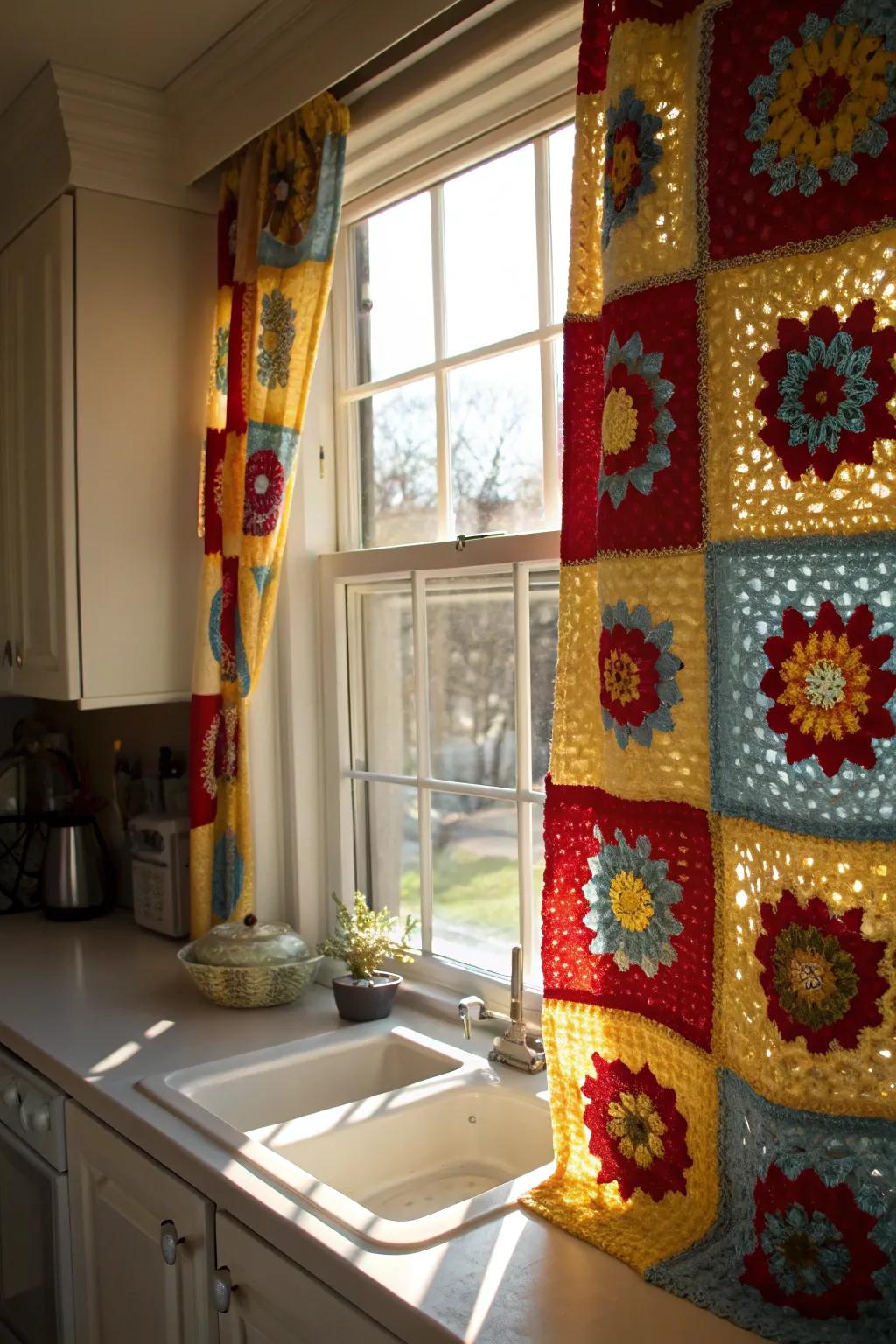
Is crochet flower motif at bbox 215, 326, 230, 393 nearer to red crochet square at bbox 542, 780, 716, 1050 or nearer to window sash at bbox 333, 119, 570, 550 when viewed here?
window sash at bbox 333, 119, 570, 550

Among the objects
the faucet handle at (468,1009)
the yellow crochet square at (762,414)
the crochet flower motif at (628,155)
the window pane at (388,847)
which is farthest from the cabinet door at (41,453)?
the yellow crochet square at (762,414)

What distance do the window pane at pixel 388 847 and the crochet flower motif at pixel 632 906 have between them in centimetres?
81

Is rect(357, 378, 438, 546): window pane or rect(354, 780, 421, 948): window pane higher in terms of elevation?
rect(357, 378, 438, 546): window pane

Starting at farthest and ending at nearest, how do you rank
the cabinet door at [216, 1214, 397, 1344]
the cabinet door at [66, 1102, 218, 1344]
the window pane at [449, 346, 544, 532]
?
the window pane at [449, 346, 544, 532], the cabinet door at [66, 1102, 218, 1344], the cabinet door at [216, 1214, 397, 1344]

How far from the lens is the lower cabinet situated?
1311 mm

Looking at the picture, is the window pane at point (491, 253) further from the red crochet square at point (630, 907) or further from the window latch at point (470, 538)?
the red crochet square at point (630, 907)

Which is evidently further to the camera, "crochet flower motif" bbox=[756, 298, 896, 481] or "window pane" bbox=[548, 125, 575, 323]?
"window pane" bbox=[548, 125, 575, 323]

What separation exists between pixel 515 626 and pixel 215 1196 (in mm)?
924

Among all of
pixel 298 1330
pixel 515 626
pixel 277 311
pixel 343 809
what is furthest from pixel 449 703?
pixel 298 1330

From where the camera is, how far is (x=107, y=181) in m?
2.32

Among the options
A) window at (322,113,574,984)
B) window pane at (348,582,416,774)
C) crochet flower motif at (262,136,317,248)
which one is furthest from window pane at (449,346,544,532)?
crochet flower motif at (262,136,317,248)

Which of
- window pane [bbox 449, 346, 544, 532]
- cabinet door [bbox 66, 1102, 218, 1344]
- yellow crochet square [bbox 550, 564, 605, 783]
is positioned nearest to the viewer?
yellow crochet square [bbox 550, 564, 605, 783]

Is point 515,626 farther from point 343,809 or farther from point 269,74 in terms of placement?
point 269,74

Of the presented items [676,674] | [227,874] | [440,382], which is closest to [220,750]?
[227,874]
